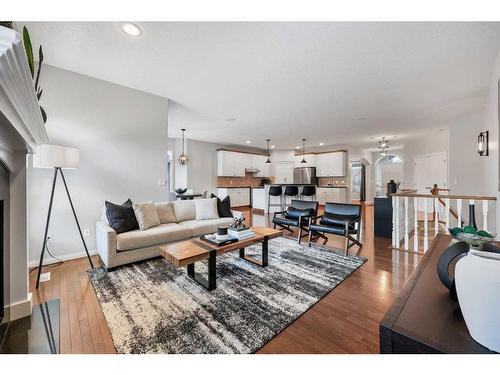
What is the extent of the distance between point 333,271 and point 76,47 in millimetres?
3973

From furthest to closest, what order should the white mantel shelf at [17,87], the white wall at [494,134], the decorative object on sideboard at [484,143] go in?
1. the decorative object on sideboard at [484,143]
2. the white wall at [494,134]
3. the white mantel shelf at [17,87]

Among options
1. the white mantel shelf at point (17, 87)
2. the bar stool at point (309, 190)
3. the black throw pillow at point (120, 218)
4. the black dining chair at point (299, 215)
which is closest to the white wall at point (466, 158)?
the bar stool at point (309, 190)

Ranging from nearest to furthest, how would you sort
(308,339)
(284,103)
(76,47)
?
(308,339)
(76,47)
(284,103)

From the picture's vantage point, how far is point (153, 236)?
2.95m

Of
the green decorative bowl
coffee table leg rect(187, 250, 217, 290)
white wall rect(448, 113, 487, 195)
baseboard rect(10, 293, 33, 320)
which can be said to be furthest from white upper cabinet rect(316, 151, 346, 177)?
baseboard rect(10, 293, 33, 320)

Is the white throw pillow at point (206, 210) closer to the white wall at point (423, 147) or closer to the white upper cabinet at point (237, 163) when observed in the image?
the white upper cabinet at point (237, 163)

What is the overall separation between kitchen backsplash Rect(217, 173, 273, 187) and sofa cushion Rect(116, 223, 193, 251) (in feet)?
17.6

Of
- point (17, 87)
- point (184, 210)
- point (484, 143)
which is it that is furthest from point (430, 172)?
point (17, 87)

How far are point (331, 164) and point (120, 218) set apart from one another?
8.04 metres

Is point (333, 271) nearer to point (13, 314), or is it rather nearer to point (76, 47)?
point (13, 314)

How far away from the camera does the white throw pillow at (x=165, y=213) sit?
352 centimetres

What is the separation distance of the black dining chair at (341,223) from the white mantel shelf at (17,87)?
3486 millimetres

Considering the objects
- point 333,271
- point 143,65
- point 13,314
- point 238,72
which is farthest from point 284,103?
point 13,314
